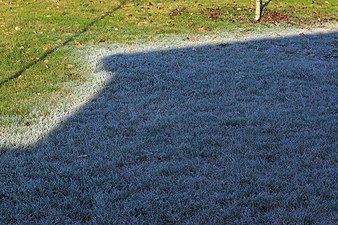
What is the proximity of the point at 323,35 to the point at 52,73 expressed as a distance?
792 cm

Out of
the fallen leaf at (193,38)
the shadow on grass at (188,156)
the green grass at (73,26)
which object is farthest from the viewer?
the fallen leaf at (193,38)

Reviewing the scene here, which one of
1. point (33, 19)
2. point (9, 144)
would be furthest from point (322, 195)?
point (33, 19)

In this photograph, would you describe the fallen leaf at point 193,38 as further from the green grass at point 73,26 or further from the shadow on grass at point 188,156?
the shadow on grass at point 188,156

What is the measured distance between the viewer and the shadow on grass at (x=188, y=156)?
170 inches

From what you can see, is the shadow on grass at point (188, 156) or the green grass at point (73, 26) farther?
the green grass at point (73, 26)

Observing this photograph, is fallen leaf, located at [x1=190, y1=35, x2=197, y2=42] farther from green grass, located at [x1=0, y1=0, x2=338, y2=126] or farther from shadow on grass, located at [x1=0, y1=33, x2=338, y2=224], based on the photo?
shadow on grass, located at [x1=0, y1=33, x2=338, y2=224]

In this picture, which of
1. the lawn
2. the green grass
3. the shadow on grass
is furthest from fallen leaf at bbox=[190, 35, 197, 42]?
the shadow on grass

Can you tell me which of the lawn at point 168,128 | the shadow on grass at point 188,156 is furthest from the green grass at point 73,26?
the shadow on grass at point 188,156

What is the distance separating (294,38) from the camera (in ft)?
40.8

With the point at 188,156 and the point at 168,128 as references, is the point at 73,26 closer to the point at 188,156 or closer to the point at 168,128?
the point at 168,128

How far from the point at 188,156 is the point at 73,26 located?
972cm

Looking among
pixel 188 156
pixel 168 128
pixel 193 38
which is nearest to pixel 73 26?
pixel 193 38

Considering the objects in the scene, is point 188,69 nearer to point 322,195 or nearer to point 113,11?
point 322,195

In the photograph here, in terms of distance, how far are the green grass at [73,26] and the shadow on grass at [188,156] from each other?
1.14 m
